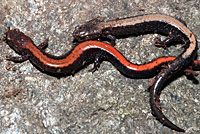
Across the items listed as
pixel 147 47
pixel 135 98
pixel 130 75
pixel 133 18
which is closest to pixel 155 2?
pixel 133 18

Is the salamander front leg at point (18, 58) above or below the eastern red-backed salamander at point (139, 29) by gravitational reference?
below

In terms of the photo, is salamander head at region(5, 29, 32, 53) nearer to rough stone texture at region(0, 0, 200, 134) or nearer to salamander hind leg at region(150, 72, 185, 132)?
rough stone texture at region(0, 0, 200, 134)

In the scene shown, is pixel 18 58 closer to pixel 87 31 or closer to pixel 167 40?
pixel 87 31

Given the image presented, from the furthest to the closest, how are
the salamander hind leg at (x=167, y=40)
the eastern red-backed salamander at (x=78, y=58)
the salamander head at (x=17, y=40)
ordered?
the salamander hind leg at (x=167, y=40) < the salamander head at (x=17, y=40) < the eastern red-backed salamander at (x=78, y=58)

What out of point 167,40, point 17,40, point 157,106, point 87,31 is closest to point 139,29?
point 167,40

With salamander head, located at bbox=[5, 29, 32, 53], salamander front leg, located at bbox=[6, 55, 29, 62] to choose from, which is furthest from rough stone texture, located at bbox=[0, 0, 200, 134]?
salamander head, located at bbox=[5, 29, 32, 53]

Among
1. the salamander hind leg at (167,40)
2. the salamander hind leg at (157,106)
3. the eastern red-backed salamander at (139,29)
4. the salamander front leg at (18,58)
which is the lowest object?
Result: the salamander hind leg at (157,106)

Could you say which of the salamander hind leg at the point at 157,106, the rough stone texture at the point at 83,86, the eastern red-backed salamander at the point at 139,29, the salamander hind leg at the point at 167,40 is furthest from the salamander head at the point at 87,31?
the salamander hind leg at the point at 157,106

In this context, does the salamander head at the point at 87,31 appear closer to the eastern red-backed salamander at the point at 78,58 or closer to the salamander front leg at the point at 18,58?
the eastern red-backed salamander at the point at 78,58
